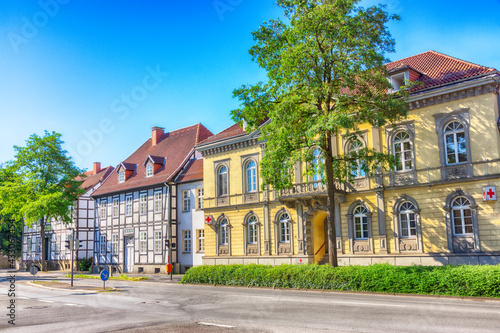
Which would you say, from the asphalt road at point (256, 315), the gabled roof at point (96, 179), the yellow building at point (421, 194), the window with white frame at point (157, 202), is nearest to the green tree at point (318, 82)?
the yellow building at point (421, 194)

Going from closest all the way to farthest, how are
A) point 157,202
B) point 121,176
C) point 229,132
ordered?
point 229,132
point 157,202
point 121,176

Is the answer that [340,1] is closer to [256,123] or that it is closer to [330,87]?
[330,87]

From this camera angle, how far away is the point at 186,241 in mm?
38562

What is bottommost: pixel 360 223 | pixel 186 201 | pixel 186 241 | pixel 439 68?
pixel 186 241

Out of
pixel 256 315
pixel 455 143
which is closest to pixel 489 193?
pixel 455 143

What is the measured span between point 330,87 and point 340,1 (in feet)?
12.1

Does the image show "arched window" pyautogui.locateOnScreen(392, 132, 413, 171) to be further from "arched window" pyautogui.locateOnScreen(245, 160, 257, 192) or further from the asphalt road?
"arched window" pyautogui.locateOnScreen(245, 160, 257, 192)

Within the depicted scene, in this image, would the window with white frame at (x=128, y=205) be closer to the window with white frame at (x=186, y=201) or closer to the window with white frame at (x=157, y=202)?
the window with white frame at (x=157, y=202)

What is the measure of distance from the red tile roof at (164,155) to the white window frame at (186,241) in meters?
4.82

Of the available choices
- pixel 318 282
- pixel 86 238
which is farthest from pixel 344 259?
pixel 86 238

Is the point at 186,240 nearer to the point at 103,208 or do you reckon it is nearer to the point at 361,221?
the point at 103,208

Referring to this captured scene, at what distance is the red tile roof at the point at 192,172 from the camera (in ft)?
125

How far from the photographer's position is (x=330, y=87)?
69.7ft

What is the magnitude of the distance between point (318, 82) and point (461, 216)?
9.69 m
